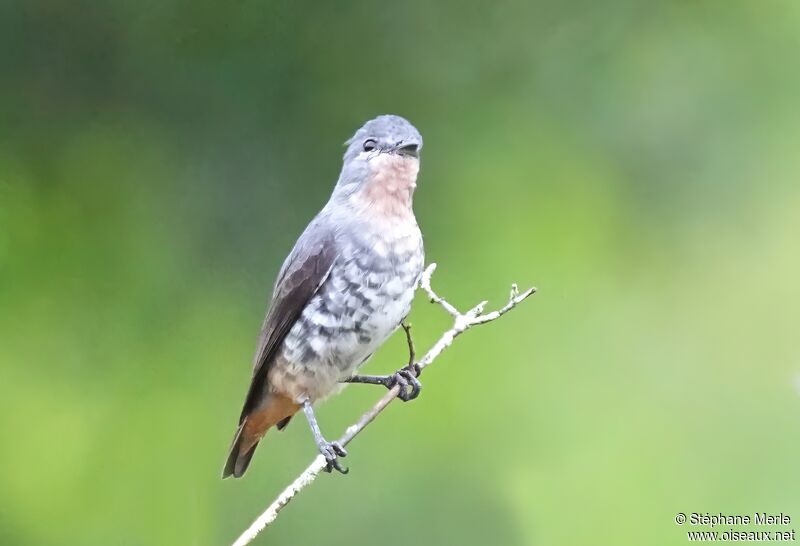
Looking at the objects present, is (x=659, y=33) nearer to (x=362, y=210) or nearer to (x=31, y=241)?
(x=362, y=210)

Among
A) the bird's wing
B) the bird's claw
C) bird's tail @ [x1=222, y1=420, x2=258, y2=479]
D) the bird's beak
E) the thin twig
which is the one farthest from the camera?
bird's tail @ [x1=222, y1=420, x2=258, y2=479]

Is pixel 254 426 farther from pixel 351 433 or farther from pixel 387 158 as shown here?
pixel 387 158

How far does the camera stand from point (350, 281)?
2238mm

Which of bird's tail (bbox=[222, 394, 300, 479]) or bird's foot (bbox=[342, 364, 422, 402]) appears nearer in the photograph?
bird's foot (bbox=[342, 364, 422, 402])

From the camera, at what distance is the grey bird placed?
2197 mm

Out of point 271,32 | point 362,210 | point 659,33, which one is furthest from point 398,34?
point 362,210

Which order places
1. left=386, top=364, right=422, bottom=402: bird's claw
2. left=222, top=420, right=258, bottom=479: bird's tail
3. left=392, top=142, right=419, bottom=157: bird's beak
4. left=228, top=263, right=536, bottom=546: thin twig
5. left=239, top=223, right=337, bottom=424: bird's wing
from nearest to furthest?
left=228, top=263, right=536, bottom=546: thin twig
left=392, top=142, right=419, bottom=157: bird's beak
left=239, top=223, right=337, bottom=424: bird's wing
left=386, top=364, right=422, bottom=402: bird's claw
left=222, top=420, right=258, bottom=479: bird's tail

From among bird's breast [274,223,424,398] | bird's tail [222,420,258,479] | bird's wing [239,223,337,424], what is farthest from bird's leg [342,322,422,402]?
bird's tail [222,420,258,479]

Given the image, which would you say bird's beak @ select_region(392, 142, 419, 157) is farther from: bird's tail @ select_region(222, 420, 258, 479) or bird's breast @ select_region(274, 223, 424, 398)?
bird's tail @ select_region(222, 420, 258, 479)

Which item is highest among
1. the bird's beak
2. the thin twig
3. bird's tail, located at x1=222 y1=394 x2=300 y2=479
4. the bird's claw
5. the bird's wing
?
the bird's beak

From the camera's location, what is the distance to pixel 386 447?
3242 mm

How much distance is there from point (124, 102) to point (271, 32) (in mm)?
574

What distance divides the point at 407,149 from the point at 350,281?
33cm

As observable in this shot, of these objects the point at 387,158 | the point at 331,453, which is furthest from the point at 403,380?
the point at 387,158
